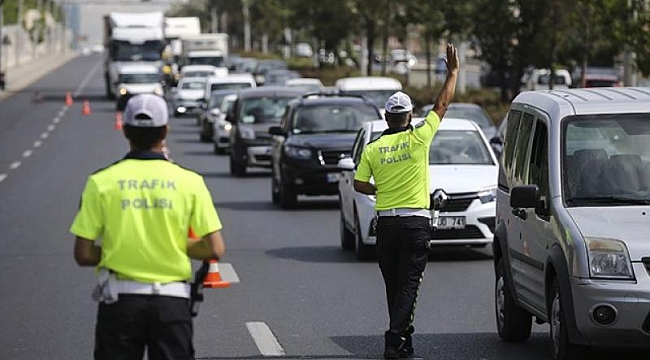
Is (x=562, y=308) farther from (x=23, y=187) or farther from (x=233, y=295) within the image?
(x=23, y=187)

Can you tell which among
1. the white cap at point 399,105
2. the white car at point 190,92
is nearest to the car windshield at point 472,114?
the white cap at point 399,105

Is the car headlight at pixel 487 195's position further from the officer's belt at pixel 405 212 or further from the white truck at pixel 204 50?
the white truck at pixel 204 50

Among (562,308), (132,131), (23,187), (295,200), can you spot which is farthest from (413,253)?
(23,187)

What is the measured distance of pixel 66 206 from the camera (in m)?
24.9

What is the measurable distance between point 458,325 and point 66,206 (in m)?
13.7

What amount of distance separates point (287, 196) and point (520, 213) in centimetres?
1351

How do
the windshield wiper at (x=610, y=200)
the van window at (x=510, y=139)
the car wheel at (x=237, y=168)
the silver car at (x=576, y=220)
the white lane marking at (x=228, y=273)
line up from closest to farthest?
1. the silver car at (x=576, y=220)
2. the windshield wiper at (x=610, y=200)
3. the van window at (x=510, y=139)
4. the white lane marking at (x=228, y=273)
5. the car wheel at (x=237, y=168)

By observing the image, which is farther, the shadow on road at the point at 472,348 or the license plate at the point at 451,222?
the license plate at the point at 451,222

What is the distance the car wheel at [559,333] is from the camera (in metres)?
9.34

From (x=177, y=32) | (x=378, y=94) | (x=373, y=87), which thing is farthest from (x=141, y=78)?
(x=378, y=94)

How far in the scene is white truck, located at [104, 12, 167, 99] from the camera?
70750 millimetres

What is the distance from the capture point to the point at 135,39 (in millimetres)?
71812

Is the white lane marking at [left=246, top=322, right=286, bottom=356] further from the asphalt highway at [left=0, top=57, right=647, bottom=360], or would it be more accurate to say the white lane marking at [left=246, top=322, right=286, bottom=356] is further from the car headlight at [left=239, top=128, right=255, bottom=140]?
the car headlight at [left=239, top=128, right=255, bottom=140]

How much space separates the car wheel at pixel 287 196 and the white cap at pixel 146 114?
1711 centimetres
